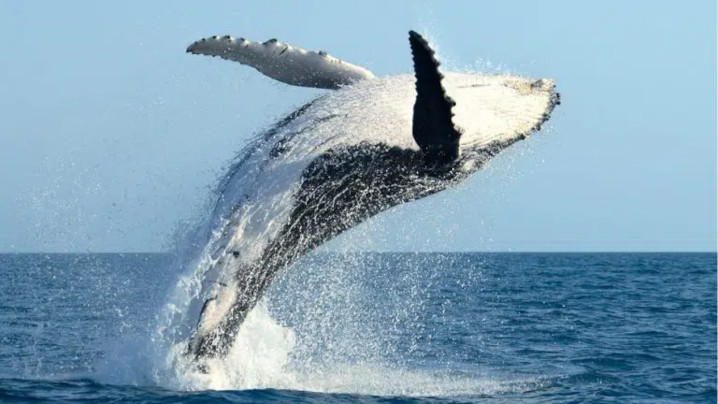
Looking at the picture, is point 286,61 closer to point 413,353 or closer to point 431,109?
point 431,109

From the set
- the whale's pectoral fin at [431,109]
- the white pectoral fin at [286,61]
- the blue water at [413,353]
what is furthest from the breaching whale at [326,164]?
the blue water at [413,353]

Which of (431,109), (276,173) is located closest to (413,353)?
(276,173)

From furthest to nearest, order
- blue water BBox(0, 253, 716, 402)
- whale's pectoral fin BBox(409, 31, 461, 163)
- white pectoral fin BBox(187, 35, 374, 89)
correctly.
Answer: blue water BBox(0, 253, 716, 402) < white pectoral fin BBox(187, 35, 374, 89) < whale's pectoral fin BBox(409, 31, 461, 163)

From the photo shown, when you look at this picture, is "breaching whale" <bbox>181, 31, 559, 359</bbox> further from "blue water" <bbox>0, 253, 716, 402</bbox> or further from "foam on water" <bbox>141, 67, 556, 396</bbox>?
"blue water" <bbox>0, 253, 716, 402</bbox>

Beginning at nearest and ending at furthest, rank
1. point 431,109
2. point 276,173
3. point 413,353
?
point 431,109, point 276,173, point 413,353

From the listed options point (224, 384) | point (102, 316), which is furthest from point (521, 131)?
point (102, 316)

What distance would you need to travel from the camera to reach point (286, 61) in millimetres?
9164

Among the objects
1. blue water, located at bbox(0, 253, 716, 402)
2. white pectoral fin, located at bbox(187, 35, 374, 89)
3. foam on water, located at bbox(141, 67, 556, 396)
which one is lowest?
blue water, located at bbox(0, 253, 716, 402)

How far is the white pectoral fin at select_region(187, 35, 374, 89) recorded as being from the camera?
898cm

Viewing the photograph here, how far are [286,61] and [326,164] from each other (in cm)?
130

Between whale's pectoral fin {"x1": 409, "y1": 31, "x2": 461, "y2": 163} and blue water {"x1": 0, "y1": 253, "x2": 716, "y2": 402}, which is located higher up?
whale's pectoral fin {"x1": 409, "y1": 31, "x2": 461, "y2": 163}

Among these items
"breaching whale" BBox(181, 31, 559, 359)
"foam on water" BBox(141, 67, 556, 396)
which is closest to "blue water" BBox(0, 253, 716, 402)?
"foam on water" BBox(141, 67, 556, 396)

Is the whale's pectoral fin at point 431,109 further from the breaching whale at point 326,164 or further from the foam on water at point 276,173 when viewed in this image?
the foam on water at point 276,173

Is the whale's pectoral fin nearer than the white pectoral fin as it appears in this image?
Yes
